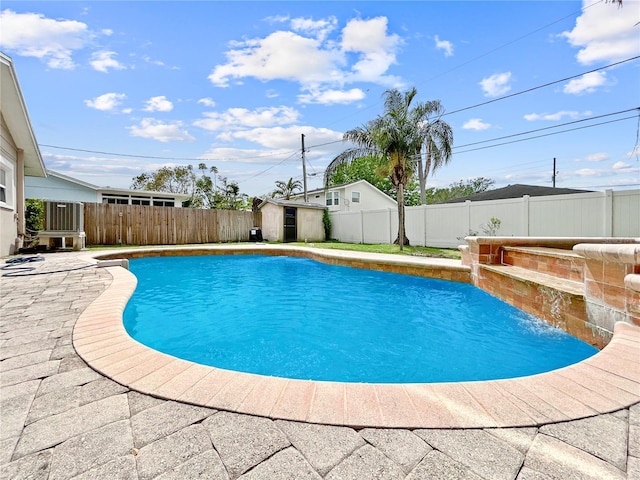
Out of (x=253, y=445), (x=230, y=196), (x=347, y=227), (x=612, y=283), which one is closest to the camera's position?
(x=253, y=445)

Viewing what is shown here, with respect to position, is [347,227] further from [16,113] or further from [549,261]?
[16,113]

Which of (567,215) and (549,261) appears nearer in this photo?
(549,261)

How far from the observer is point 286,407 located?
150cm

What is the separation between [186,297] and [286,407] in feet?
17.1

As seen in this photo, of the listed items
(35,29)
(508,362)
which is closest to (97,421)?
(508,362)

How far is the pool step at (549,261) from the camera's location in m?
4.20

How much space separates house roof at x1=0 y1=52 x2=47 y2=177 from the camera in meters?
6.50

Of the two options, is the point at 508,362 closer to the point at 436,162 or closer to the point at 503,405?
the point at 503,405

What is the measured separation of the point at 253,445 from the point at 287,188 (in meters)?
29.6

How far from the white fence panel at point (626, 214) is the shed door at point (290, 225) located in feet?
43.3

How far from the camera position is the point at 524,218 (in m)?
10.3

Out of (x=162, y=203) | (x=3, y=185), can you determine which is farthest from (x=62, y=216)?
(x=162, y=203)

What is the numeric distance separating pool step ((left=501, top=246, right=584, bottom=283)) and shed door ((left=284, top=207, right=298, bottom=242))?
12258 millimetres

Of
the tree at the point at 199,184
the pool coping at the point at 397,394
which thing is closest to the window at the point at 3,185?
the pool coping at the point at 397,394
